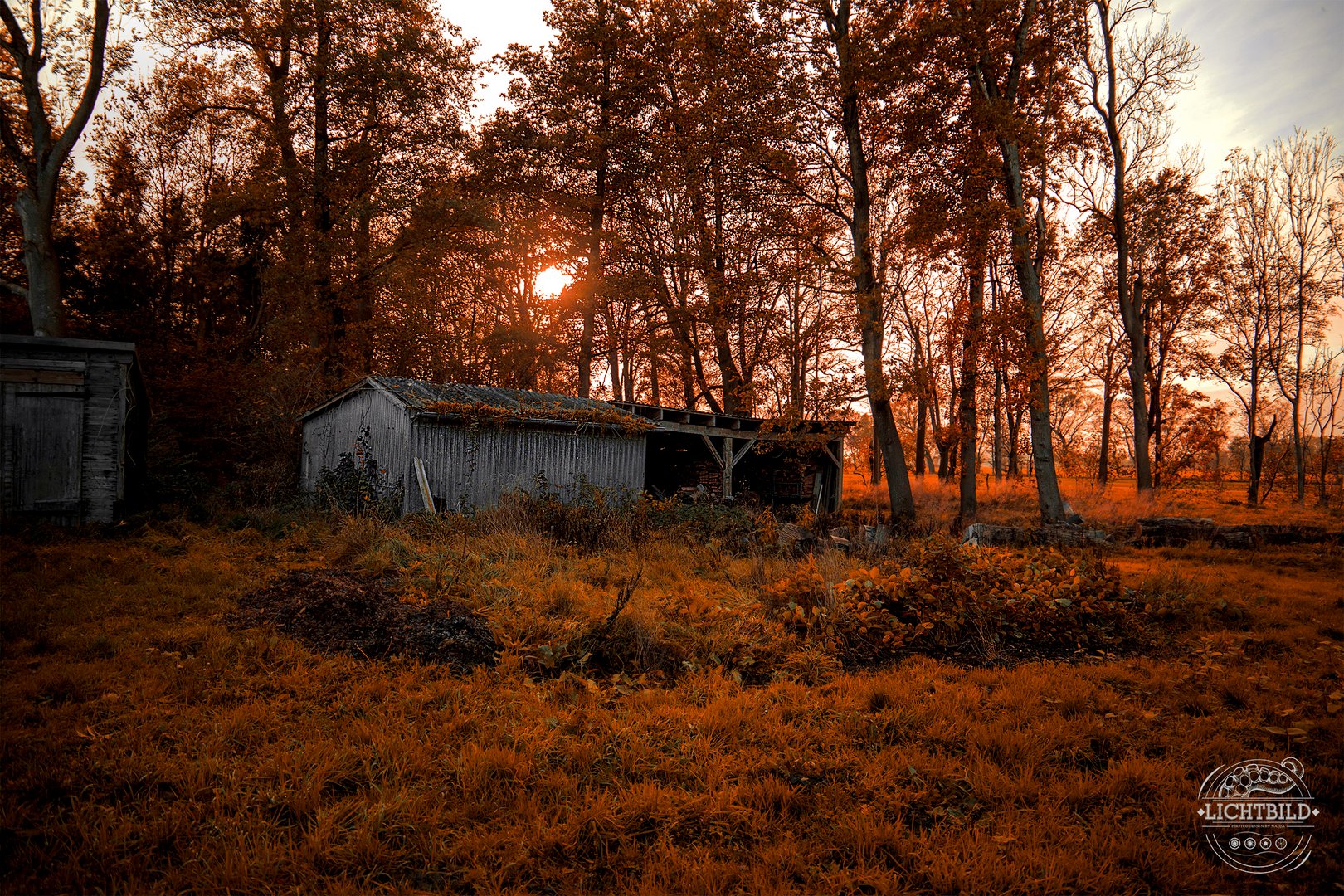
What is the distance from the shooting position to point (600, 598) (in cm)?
659

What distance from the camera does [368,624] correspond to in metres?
5.35

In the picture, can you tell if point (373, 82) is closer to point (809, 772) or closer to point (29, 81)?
point (29, 81)

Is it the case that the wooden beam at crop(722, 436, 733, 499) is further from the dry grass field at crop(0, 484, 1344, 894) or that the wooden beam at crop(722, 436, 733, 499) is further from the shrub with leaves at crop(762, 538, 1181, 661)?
the shrub with leaves at crop(762, 538, 1181, 661)

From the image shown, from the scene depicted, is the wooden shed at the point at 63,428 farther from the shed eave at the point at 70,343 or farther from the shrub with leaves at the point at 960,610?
the shrub with leaves at the point at 960,610

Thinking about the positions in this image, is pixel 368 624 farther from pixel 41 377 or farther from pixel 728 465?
pixel 728 465

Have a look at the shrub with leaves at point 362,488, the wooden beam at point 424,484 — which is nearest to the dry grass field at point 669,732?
the wooden beam at point 424,484

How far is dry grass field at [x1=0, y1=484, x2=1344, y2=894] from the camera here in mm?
2596

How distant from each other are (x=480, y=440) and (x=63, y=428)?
651 cm

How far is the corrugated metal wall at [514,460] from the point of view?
39.4ft

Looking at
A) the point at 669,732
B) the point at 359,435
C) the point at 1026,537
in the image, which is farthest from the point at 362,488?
the point at 1026,537

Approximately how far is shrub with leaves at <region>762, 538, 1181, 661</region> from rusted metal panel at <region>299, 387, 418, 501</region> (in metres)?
8.77

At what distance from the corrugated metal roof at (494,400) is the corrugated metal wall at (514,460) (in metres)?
0.51

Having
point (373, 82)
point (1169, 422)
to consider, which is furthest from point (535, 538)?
point (1169, 422)

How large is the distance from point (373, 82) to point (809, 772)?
21.2 metres
